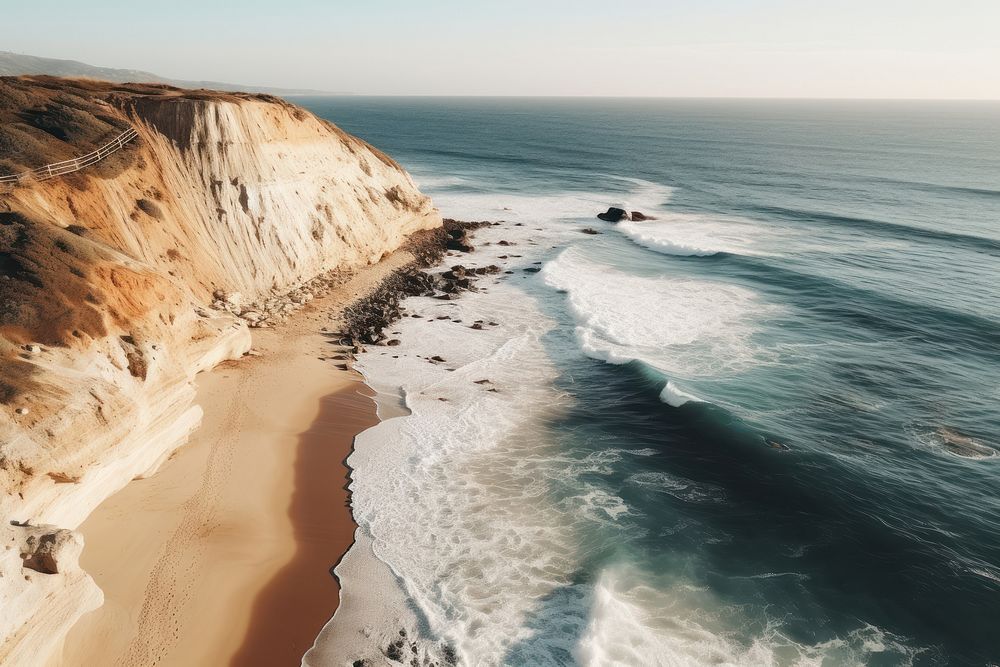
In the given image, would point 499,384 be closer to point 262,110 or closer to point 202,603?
point 202,603

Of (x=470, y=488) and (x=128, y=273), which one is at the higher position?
(x=128, y=273)

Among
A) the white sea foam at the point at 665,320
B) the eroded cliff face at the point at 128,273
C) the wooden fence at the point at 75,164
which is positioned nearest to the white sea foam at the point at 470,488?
the white sea foam at the point at 665,320

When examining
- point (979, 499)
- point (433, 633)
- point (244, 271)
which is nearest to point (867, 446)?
point (979, 499)

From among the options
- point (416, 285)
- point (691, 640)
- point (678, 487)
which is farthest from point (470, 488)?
point (416, 285)

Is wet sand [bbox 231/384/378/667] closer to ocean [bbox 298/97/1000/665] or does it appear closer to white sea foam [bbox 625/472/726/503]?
ocean [bbox 298/97/1000/665]

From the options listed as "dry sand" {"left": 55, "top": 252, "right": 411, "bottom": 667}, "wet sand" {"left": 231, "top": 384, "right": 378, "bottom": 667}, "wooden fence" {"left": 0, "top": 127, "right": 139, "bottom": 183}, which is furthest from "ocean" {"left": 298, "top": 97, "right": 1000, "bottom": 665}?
"wooden fence" {"left": 0, "top": 127, "right": 139, "bottom": 183}

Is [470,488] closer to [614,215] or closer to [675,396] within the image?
[675,396]
